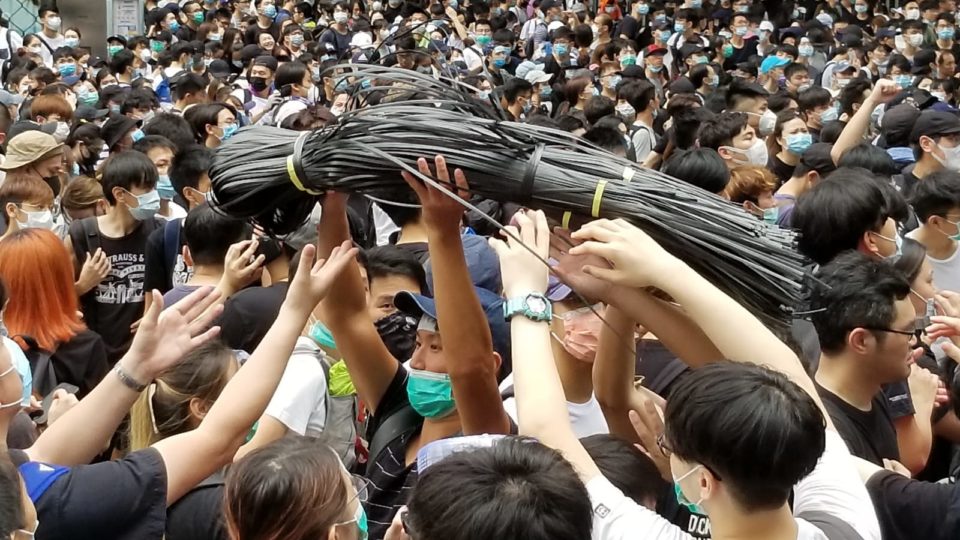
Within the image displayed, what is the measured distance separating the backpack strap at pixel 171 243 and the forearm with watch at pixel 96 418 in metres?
2.44

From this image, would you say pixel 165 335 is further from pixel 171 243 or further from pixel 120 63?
pixel 120 63

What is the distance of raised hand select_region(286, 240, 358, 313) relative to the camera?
2.60 meters

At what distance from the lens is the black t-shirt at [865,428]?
3.00 metres

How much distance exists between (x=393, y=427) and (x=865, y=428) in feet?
4.06

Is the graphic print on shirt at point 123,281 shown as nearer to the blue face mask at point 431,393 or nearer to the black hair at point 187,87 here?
the blue face mask at point 431,393

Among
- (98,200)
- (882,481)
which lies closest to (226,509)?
(882,481)

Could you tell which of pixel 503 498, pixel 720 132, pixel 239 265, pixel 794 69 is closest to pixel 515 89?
pixel 720 132

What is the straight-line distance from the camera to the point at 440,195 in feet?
7.72

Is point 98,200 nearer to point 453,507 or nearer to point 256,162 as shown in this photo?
point 256,162

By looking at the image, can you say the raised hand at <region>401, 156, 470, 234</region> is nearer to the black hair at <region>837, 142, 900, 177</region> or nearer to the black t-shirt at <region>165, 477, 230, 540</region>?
the black t-shirt at <region>165, 477, 230, 540</region>

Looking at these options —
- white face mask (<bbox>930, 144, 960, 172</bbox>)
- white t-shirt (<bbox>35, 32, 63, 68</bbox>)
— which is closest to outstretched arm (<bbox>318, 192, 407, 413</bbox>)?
white face mask (<bbox>930, 144, 960, 172</bbox>)

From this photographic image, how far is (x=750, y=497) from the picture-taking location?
195 cm

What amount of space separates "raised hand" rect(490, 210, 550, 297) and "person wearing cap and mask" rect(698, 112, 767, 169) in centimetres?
442

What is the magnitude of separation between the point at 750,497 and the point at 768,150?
5.35m
